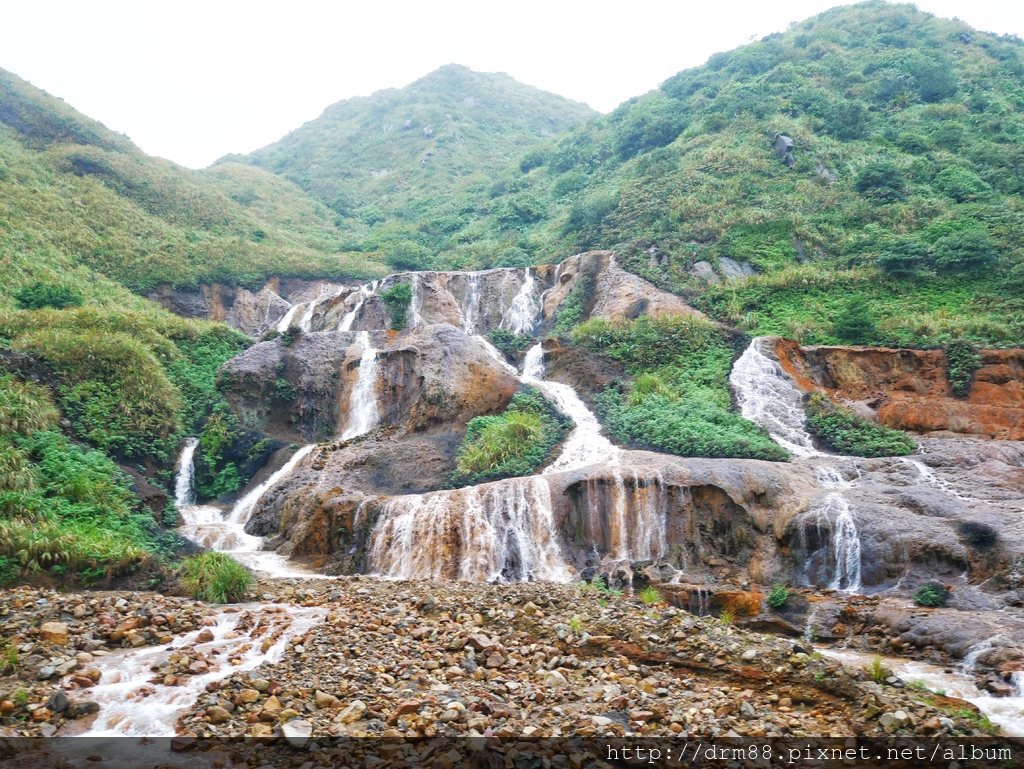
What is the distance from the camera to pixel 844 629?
10531 millimetres

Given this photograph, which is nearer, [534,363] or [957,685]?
[957,685]

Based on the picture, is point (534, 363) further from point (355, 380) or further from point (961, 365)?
point (961, 365)

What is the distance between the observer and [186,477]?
20.6m

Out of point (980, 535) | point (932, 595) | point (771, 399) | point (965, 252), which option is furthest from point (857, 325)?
point (932, 595)

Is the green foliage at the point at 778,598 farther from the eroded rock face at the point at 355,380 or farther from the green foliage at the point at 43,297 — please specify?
the green foliage at the point at 43,297

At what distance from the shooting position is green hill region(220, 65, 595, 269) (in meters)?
54.9

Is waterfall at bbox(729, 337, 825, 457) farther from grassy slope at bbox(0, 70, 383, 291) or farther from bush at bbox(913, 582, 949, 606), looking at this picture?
grassy slope at bbox(0, 70, 383, 291)

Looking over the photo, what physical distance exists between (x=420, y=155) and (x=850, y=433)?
7122 cm

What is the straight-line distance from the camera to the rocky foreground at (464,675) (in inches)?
240

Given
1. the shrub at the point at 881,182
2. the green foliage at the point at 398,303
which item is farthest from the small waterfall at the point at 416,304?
the shrub at the point at 881,182

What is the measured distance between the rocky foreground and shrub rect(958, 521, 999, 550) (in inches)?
255

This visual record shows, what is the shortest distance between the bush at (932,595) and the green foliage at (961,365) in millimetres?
11477

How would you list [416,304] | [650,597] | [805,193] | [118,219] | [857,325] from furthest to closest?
[118,219] → [805,193] → [416,304] → [857,325] → [650,597]

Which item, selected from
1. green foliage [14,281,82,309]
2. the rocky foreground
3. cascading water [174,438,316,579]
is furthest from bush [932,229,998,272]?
green foliage [14,281,82,309]
